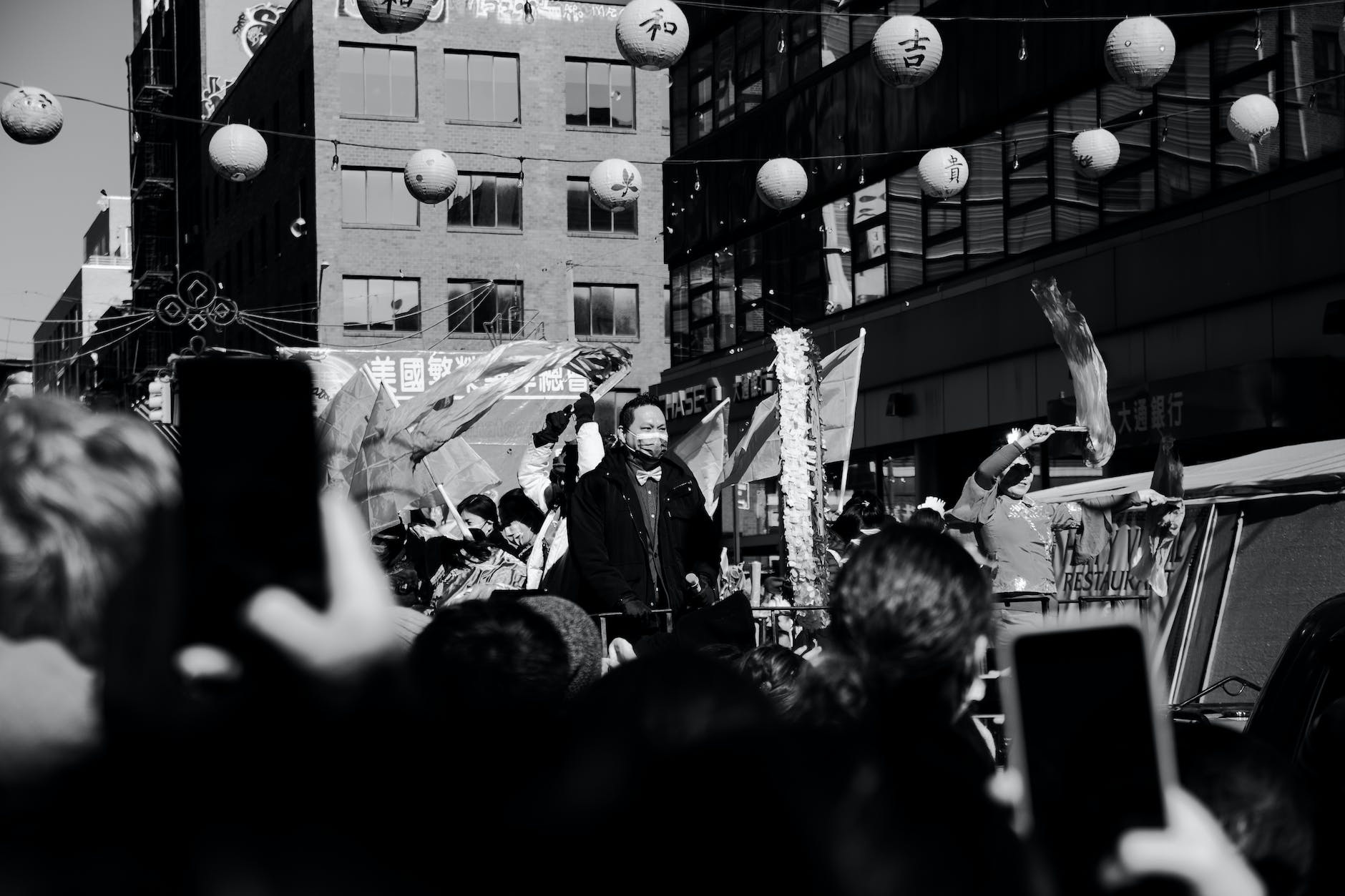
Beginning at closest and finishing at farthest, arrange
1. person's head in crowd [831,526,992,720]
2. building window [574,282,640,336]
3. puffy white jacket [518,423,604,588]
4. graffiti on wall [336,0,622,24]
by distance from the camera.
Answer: person's head in crowd [831,526,992,720] < puffy white jacket [518,423,604,588] < graffiti on wall [336,0,622,24] < building window [574,282,640,336]

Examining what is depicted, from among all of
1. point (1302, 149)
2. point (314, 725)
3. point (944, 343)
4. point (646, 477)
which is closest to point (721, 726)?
point (314, 725)

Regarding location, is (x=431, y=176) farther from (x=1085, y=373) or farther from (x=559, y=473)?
(x=1085, y=373)

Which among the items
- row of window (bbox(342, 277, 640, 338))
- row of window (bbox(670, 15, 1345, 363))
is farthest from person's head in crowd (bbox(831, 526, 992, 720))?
row of window (bbox(342, 277, 640, 338))

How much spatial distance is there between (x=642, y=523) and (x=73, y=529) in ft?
19.3

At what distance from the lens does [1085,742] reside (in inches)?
54.2

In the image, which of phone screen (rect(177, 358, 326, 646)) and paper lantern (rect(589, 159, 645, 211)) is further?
paper lantern (rect(589, 159, 645, 211))

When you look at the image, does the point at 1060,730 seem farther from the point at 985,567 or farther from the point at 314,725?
the point at 985,567

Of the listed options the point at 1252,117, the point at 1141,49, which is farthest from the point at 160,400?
the point at 1252,117

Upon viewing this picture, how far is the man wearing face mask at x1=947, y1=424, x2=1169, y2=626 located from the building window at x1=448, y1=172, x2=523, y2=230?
37231 millimetres

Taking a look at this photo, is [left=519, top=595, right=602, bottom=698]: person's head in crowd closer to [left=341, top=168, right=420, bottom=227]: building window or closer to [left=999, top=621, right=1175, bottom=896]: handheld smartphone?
[left=999, top=621, right=1175, bottom=896]: handheld smartphone

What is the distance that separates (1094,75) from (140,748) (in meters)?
21.5

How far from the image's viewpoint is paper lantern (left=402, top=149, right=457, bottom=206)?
17.7 meters

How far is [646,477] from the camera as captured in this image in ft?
23.8

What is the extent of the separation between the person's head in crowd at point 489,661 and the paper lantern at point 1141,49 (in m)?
11.5
